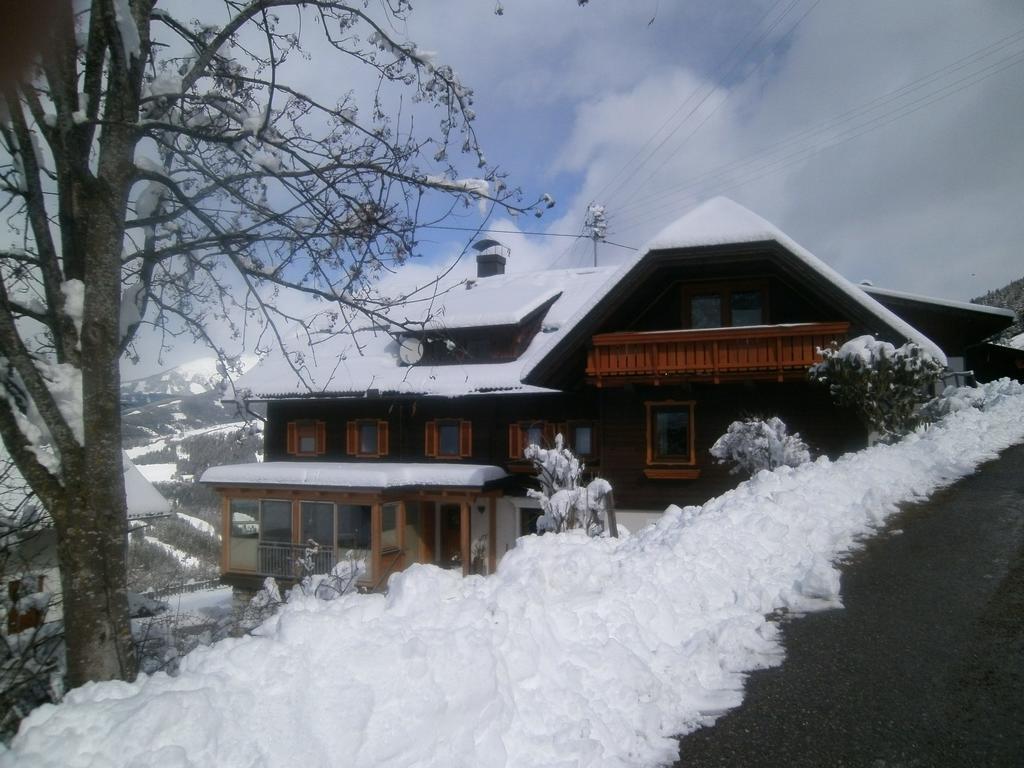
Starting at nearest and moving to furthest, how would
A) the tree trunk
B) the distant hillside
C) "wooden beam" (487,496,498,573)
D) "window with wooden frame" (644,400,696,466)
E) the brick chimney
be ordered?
the tree trunk
"window with wooden frame" (644,400,696,466)
"wooden beam" (487,496,498,573)
the brick chimney
the distant hillside

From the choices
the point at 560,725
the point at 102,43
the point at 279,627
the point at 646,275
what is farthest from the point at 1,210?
the point at 646,275

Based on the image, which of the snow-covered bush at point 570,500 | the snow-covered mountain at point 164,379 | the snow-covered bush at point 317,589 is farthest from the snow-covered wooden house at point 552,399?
the snow-covered mountain at point 164,379

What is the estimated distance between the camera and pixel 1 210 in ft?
13.3

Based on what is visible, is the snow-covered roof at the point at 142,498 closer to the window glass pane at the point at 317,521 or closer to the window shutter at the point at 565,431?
the window glass pane at the point at 317,521

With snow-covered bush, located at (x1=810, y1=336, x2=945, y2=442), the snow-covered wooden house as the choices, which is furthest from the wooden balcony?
snow-covered bush, located at (x1=810, y1=336, x2=945, y2=442)

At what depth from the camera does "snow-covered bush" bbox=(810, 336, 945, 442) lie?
12914mm

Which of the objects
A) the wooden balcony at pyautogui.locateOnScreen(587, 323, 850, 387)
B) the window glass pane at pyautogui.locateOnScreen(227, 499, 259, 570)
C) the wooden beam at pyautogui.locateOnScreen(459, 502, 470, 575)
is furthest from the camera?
the window glass pane at pyautogui.locateOnScreen(227, 499, 259, 570)

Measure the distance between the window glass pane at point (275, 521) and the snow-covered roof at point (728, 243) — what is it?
9.08 meters

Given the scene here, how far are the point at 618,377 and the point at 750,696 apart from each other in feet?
39.0

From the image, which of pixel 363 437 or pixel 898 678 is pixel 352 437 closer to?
pixel 363 437

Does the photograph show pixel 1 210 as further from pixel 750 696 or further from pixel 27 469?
pixel 750 696

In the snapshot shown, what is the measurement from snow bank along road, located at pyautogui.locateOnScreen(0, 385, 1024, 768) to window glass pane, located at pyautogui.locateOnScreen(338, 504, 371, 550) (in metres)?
14.7

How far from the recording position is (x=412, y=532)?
21188 mm

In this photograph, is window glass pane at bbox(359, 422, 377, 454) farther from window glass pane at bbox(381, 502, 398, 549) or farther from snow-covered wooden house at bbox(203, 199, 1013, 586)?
window glass pane at bbox(381, 502, 398, 549)
